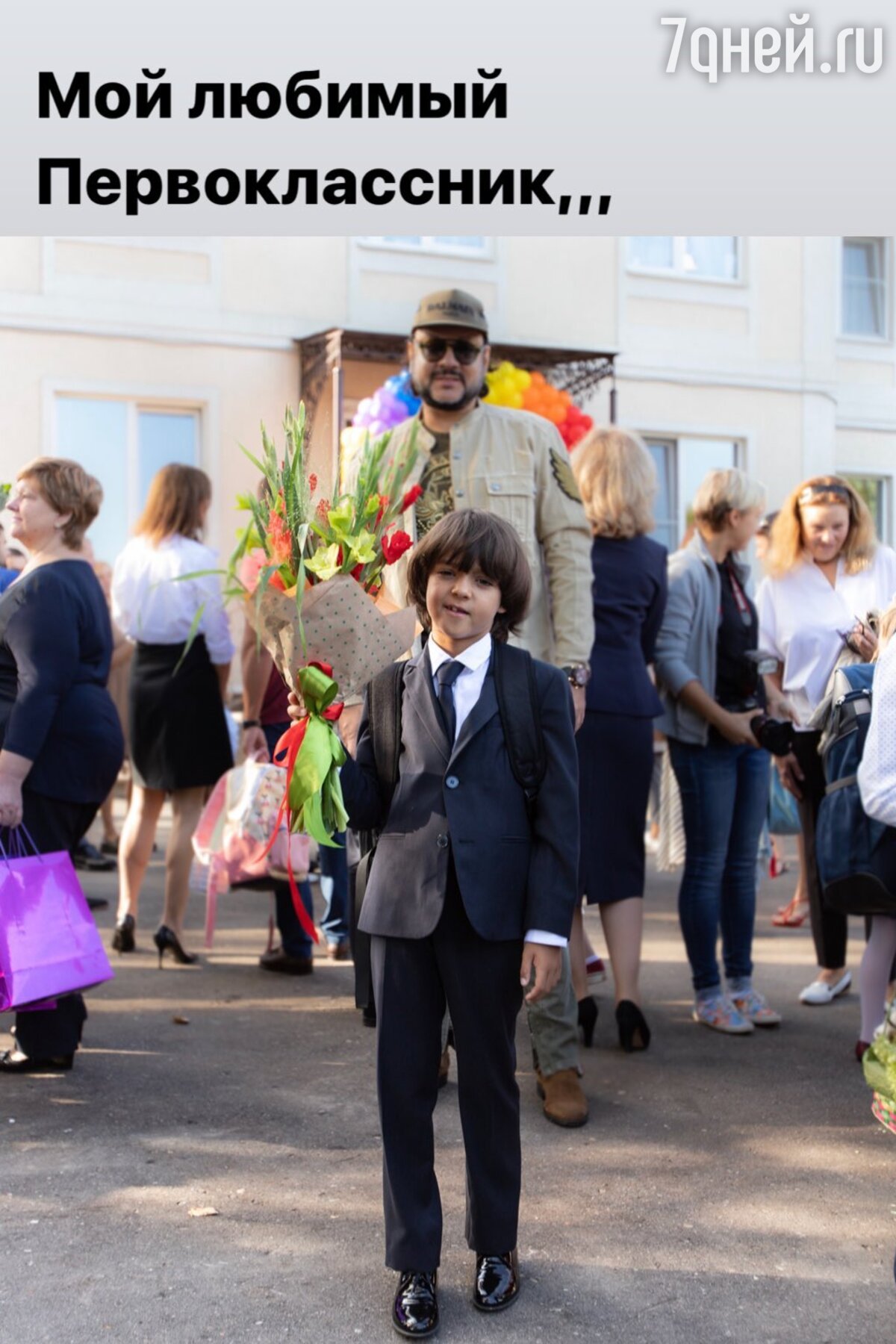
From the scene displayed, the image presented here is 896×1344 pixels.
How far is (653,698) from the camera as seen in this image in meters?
5.72

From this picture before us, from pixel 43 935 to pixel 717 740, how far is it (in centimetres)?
263

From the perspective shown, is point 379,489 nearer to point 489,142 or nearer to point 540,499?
point 540,499

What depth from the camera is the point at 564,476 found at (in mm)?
5281

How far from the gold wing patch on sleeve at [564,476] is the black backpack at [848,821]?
1072 millimetres

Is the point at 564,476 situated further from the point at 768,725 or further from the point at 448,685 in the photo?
the point at 448,685

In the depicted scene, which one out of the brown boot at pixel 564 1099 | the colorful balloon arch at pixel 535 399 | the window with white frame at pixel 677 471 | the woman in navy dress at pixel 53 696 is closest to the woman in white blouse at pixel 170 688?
the woman in navy dress at pixel 53 696

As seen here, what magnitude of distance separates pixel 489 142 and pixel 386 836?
11647mm

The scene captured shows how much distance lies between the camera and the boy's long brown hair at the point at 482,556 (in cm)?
351

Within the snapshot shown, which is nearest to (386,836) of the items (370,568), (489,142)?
(370,568)

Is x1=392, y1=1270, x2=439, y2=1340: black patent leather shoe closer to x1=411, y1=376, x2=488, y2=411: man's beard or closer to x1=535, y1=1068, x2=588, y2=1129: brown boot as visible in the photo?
x1=535, y1=1068, x2=588, y2=1129: brown boot

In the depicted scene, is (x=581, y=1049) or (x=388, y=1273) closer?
(x=388, y=1273)

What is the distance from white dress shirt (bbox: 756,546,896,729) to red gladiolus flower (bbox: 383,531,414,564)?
8.61 feet

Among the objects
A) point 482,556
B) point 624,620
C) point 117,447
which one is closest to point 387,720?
point 482,556

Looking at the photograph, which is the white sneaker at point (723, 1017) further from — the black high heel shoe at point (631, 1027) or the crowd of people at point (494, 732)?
the black high heel shoe at point (631, 1027)
